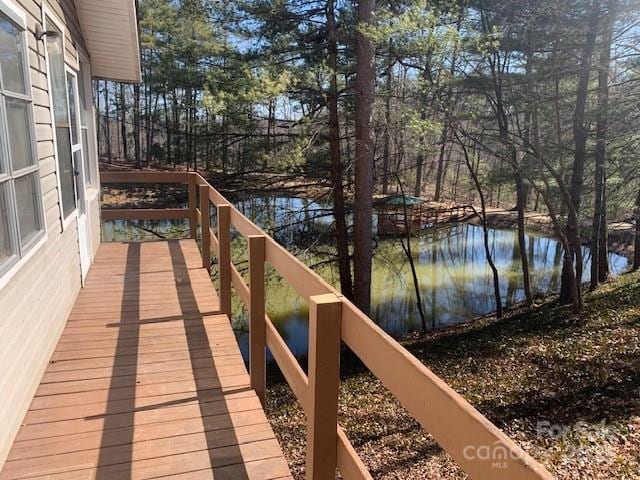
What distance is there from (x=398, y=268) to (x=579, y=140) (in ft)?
22.1

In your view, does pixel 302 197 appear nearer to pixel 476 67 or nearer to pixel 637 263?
pixel 476 67

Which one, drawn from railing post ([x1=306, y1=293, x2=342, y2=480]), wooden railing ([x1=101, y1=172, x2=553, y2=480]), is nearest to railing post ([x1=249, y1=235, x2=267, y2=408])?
wooden railing ([x1=101, y1=172, x2=553, y2=480])

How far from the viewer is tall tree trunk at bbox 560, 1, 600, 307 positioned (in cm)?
1040

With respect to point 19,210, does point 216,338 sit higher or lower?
lower

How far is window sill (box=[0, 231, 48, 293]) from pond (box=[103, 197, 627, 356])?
26.4ft

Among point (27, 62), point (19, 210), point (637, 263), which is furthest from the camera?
point (637, 263)

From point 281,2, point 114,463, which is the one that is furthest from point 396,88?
point 114,463

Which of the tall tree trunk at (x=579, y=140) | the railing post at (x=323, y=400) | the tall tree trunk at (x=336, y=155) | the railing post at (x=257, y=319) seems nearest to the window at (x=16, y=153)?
the railing post at (x=257, y=319)

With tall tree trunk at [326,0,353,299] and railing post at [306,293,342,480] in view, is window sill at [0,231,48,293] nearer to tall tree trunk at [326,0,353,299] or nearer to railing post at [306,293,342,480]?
railing post at [306,293,342,480]

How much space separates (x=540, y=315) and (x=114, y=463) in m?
11.3

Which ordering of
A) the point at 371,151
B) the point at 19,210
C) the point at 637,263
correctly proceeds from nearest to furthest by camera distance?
1. the point at 19,210
2. the point at 371,151
3. the point at 637,263

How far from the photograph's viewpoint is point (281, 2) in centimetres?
1042

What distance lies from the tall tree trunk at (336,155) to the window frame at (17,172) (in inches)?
293

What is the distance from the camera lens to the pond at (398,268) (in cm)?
1233
